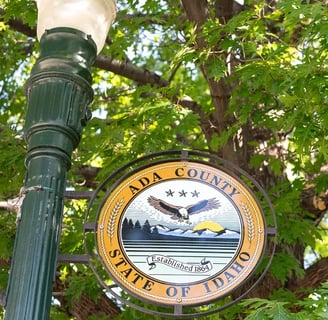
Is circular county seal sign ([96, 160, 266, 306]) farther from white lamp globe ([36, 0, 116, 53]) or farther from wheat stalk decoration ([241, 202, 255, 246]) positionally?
white lamp globe ([36, 0, 116, 53])

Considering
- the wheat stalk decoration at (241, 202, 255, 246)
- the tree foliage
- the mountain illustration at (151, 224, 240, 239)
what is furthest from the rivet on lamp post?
the tree foliage

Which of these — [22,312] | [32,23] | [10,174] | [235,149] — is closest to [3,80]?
[32,23]

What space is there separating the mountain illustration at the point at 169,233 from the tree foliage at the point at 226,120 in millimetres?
1485

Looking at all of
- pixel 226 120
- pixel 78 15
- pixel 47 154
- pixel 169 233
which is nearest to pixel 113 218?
pixel 169 233

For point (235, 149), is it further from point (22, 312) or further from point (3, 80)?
point (22, 312)

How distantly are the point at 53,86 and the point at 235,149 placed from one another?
142 inches

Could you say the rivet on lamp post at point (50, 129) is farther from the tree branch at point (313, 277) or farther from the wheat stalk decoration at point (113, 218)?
the tree branch at point (313, 277)

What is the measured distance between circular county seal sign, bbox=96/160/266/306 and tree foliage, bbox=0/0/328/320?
137 cm

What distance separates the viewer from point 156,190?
2.97m

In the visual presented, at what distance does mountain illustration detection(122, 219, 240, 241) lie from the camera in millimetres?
2842

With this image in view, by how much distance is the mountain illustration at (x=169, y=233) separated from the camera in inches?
112

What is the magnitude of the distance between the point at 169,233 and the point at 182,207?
0.14 meters

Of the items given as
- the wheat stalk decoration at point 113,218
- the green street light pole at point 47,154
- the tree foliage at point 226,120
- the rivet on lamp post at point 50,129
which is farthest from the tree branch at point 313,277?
the green street light pole at point 47,154

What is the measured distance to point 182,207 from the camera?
292cm
